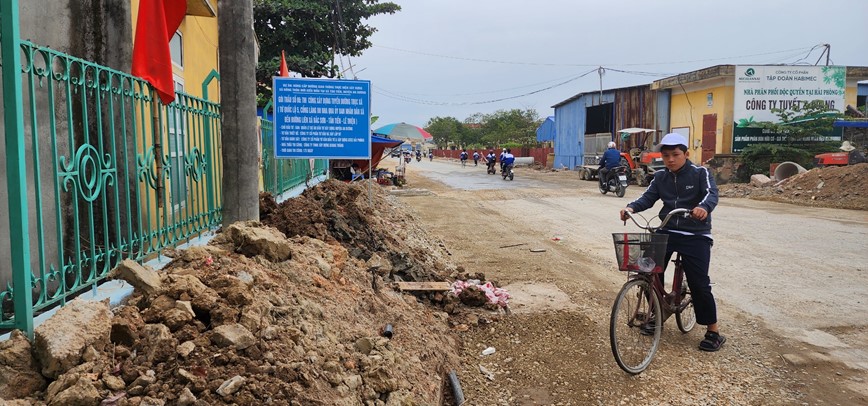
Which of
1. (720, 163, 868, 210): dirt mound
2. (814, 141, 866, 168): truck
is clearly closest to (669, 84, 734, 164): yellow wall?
(814, 141, 866, 168): truck

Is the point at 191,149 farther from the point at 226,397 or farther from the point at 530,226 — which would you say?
the point at 530,226

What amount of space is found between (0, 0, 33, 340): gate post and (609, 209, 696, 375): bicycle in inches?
132

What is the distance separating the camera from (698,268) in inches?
185

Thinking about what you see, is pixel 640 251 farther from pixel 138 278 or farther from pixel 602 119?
pixel 602 119

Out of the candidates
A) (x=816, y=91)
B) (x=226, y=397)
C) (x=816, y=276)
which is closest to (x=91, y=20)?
(x=226, y=397)

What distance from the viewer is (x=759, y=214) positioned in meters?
13.7

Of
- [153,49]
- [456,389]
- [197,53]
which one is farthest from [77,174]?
[197,53]

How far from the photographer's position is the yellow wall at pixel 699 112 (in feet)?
83.1

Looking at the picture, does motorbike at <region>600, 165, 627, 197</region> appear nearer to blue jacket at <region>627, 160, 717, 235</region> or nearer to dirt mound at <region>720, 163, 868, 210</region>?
dirt mound at <region>720, 163, 868, 210</region>

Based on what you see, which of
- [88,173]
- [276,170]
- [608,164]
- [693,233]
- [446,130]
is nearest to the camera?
[88,173]

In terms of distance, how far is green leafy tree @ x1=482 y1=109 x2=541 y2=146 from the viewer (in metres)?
67.7

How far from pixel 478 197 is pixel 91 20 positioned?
1465 cm

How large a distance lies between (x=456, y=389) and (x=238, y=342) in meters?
1.60

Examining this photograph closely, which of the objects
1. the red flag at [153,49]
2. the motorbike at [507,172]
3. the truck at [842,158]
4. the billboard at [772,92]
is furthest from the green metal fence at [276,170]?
the billboard at [772,92]
